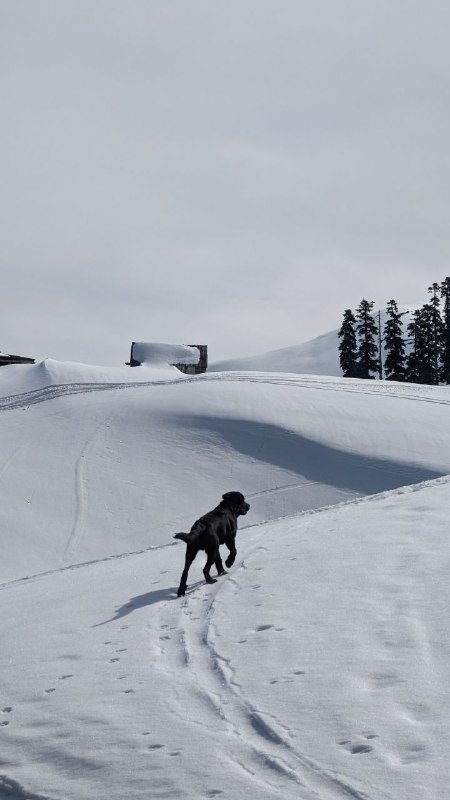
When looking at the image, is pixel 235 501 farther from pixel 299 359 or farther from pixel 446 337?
pixel 299 359

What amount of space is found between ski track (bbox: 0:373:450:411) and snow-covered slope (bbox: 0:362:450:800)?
943 centimetres

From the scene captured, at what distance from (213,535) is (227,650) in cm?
295

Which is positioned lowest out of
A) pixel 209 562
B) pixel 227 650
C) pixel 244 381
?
pixel 227 650

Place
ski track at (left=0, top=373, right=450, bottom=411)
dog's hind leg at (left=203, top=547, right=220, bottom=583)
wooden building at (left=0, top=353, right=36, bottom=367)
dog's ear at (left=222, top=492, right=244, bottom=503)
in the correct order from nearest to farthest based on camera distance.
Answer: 1. dog's hind leg at (left=203, top=547, right=220, bottom=583)
2. dog's ear at (left=222, top=492, right=244, bottom=503)
3. ski track at (left=0, top=373, right=450, bottom=411)
4. wooden building at (left=0, top=353, right=36, bottom=367)

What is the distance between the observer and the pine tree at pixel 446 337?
69.3m

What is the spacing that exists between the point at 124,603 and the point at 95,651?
6.80ft

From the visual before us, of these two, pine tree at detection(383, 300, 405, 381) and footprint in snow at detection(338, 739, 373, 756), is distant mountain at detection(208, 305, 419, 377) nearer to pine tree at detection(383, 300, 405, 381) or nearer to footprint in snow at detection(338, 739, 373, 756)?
pine tree at detection(383, 300, 405, 381)

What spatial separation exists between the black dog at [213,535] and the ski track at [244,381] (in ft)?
68.1

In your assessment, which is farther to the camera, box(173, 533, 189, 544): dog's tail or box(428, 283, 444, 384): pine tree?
box(428, 283, 444, 384): pine tree

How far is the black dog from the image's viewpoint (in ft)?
36.1

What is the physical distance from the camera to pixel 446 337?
69812 millimetres

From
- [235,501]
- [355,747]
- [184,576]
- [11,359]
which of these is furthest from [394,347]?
[355,747]

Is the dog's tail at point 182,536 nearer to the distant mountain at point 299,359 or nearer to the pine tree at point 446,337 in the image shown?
the pine tree at point 446,337

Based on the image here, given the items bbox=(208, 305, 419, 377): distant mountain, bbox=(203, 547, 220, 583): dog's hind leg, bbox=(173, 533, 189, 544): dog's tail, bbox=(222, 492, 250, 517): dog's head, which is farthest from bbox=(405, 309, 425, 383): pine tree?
bbox=(173, 533, 189, 544): dog's tail
